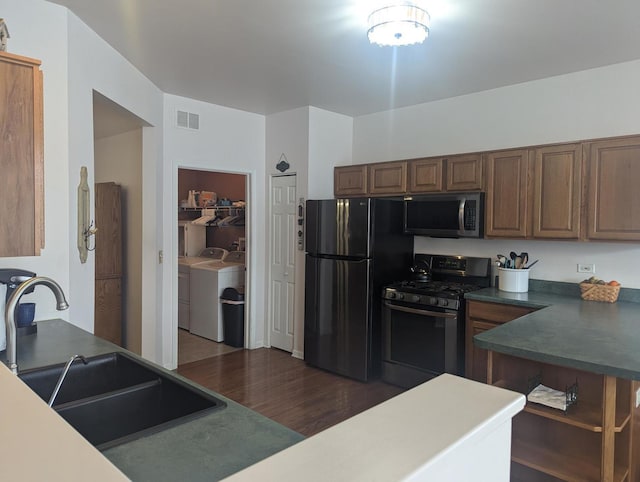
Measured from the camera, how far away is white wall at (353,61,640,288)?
10.4 ft

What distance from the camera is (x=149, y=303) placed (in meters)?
4.04

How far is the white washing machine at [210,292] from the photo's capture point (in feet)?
16.7

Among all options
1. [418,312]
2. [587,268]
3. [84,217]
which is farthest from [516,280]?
[84,217]

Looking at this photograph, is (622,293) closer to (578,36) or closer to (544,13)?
(578,36)

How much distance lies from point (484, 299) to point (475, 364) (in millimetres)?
497

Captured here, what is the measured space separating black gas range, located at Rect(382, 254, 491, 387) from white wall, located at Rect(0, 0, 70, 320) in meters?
2.55

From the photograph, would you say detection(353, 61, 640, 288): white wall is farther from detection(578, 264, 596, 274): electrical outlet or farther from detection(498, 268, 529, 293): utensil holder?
detection(498, 268, 529, 293): utensil holder

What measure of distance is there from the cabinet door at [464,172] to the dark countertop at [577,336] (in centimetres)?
102

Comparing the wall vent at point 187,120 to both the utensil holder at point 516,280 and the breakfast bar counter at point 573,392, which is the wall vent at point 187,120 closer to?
the utensil holder at point 516,280

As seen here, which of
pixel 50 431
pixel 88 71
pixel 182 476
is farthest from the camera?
Answer: pixel 88 71

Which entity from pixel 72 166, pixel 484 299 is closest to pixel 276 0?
pixel 72 166

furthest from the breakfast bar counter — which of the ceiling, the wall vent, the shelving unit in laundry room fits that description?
the shelving unit in laundry room

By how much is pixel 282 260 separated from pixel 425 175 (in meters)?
1.80

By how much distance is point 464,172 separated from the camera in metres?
3.62
